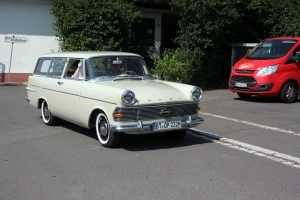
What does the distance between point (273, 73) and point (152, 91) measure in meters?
7.14

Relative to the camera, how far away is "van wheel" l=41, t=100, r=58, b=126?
10.0 m

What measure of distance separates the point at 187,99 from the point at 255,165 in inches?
70.9

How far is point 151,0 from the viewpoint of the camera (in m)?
22.6

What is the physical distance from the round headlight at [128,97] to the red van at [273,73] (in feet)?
24.4

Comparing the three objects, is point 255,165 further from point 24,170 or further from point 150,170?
point 24,170

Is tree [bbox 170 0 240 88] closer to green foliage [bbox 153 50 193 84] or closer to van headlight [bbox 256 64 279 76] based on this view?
green foliage [bbox 153 50 193 84]

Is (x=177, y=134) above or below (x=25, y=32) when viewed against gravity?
below

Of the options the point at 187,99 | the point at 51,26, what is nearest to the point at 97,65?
the point at 187,99

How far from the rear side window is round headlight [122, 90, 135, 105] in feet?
11.0

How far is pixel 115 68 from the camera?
8.90 meters

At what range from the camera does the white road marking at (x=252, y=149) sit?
23.8 ft

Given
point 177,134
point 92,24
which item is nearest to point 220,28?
point 92,24

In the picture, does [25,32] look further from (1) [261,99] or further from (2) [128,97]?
(2) [128,97]

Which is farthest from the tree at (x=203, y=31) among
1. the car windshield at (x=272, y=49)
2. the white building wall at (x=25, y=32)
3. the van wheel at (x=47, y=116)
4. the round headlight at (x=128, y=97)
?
the round headlight at (x=128, y=97)
